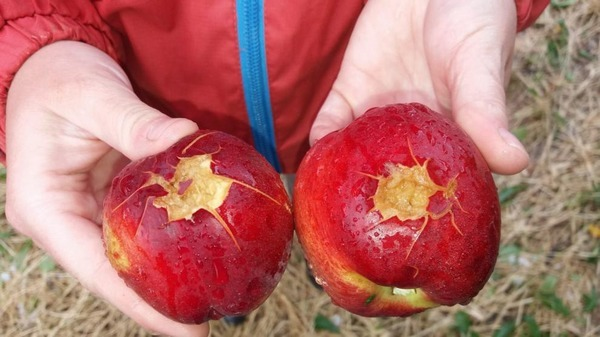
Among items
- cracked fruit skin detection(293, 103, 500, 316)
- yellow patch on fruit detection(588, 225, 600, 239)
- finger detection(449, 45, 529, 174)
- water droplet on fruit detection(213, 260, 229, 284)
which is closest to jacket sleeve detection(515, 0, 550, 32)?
finger detection(449, 45, 529, 174)

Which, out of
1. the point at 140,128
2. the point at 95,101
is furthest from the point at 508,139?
the point at 95,101

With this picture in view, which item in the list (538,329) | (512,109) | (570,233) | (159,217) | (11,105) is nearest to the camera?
(159,217)

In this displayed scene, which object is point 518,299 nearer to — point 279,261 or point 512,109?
point 512,109

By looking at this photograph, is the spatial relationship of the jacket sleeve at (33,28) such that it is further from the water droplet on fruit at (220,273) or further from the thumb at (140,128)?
the water droplet on fruit at (220,273)

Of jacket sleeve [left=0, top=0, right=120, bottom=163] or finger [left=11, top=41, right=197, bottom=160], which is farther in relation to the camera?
jacket sleeve [left=0, top=0, right=120, bottom=163]

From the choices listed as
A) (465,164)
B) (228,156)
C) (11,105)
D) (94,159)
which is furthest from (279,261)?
(11,105)

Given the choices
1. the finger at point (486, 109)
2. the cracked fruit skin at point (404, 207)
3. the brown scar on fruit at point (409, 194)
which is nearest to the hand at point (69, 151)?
the cracked fruit skin at point (404, 207)

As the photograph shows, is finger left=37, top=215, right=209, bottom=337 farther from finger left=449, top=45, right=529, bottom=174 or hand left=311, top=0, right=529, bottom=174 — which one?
finger left=449, top=45, right=529, bottom=174
